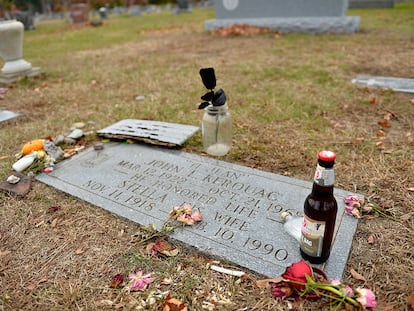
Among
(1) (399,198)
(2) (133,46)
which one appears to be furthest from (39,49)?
(1) (399,198)

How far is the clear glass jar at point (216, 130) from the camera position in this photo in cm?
231

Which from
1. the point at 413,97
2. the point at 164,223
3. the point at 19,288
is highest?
the point at 413,97

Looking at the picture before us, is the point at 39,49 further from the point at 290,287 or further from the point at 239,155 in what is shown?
the point at 290,287

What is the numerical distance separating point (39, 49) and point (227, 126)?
8118mm

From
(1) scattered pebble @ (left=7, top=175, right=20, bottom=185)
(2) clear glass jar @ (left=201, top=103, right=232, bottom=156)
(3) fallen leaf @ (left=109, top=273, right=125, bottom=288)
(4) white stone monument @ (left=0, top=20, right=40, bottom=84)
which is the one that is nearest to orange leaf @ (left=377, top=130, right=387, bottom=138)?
(2) clear glass jar @ (left=201, top=103, right=232, bottom=156)

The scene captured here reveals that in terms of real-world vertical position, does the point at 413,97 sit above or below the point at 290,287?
above

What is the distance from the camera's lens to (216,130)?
2.49 m

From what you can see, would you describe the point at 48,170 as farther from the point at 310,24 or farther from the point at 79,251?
the point at 310,24

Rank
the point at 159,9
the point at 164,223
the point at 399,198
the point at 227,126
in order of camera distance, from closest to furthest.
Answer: the point at 164,223 < the point at 399,198 < the point at 227,126 < the point at 159,9

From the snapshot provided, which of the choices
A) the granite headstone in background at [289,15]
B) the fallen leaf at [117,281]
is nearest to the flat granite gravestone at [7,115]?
the fallen leaf at [117,281]

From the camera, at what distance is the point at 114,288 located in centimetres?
150

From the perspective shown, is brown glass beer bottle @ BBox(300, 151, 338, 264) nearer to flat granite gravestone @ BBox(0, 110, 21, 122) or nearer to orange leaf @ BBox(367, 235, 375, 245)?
orange leaf @ BBox(367, 235, 375, 245)

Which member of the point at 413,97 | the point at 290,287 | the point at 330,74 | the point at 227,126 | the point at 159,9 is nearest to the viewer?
the point at 290,287

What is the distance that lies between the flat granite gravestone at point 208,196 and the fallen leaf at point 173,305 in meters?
0.30
